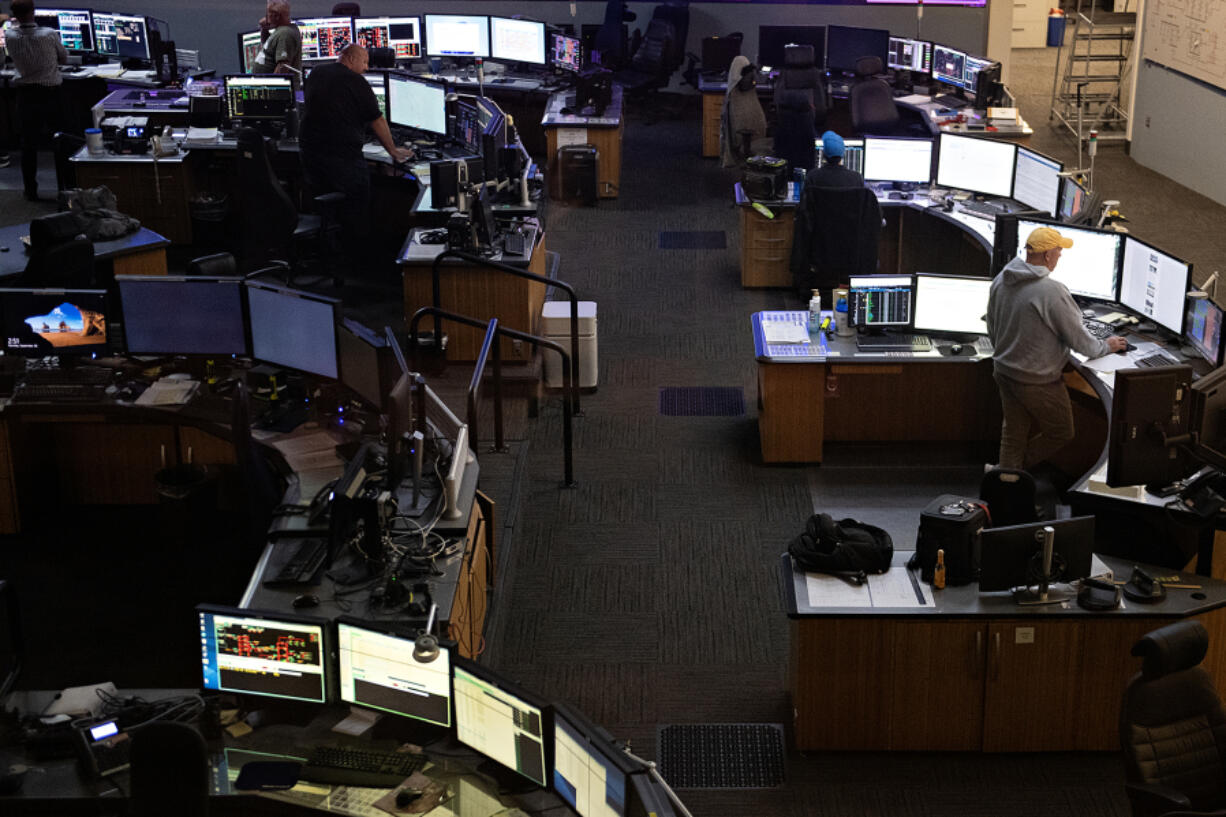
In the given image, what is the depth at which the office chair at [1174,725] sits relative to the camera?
444 cm

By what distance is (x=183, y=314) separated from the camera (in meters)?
6.73

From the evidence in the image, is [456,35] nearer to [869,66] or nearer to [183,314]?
[869,66]

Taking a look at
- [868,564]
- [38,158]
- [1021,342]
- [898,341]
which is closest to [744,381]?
[898,341]

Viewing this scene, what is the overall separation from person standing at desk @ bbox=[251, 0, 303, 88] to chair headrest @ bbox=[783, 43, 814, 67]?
4.04 m

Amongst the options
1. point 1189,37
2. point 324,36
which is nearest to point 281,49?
point 324,36

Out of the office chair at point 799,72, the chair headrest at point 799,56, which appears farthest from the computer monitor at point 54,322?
the chair headrest at point 799,56

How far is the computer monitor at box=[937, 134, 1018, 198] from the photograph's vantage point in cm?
950

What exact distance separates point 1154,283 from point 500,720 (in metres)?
4.47

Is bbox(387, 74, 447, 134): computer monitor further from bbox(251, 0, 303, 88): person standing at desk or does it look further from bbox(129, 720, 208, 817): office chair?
bbox(129, 720, 208, 817): office chair

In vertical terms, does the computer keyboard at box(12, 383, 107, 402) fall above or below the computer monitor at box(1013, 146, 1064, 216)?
below

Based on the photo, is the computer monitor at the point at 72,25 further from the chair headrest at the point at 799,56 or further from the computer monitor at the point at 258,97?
the chair headrest at the point at 799,56

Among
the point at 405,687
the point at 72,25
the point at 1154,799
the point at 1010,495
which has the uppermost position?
the point at 72,25

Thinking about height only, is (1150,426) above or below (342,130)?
below

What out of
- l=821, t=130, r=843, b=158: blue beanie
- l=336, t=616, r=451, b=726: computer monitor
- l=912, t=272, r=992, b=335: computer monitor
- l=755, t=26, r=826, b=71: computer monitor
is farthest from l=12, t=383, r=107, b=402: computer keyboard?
l=755, t=26, r=826, b=71: computer monitor
